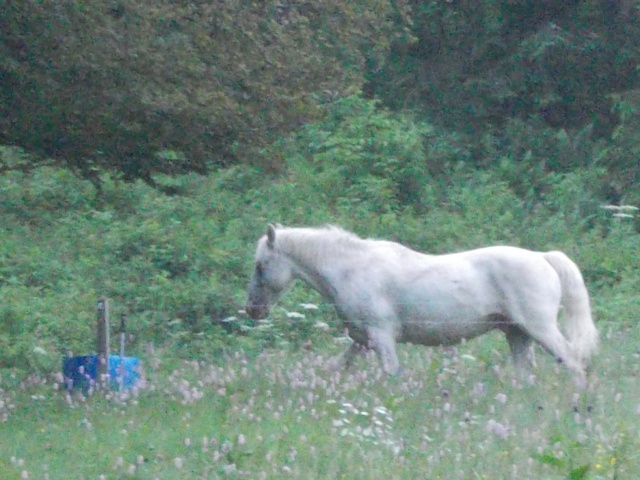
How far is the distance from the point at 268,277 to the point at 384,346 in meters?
1.31

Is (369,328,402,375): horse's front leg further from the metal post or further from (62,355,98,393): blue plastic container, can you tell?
(62,355,98,393): blue plastic container

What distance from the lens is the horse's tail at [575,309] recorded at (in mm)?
9648

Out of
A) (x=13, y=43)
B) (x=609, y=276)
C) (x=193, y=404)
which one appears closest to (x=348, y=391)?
(x=193, y=404)

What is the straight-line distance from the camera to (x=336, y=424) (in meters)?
7.33

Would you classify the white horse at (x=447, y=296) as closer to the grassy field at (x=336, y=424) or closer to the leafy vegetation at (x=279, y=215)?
the grassy field at (x=336, y=424)

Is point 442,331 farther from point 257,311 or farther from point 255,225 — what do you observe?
point 255,225

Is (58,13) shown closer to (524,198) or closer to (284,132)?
(284,132)

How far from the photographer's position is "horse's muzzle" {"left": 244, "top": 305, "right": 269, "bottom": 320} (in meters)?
10.3

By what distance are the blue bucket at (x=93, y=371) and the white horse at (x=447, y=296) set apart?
1.67 m

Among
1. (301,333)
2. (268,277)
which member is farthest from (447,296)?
(301,333)

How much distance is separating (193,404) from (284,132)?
302 centimetres

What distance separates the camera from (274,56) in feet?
33.1

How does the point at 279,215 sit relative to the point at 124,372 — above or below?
below

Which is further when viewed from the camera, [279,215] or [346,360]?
[279,215]
